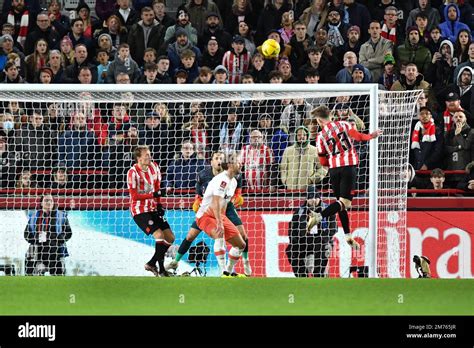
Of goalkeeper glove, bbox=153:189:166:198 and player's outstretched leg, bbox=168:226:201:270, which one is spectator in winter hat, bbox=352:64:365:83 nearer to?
goalkeeper glove, bbox=153:189:166:198

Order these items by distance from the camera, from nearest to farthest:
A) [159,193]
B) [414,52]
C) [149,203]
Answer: [149,203] < [159,193] < [414,52]

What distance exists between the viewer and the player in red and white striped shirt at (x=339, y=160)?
13.0 meters

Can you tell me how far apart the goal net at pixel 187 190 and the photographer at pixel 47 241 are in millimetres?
11

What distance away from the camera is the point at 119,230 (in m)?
14.0

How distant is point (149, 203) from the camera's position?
1319 centimetres

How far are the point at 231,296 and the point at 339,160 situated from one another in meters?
3.10

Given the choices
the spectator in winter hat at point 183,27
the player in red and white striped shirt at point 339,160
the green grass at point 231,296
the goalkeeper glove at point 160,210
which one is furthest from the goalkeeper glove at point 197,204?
the spectator in winter hat at point 183,27

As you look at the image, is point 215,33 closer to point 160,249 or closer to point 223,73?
point 223,73

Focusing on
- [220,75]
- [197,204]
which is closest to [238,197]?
[197,204]

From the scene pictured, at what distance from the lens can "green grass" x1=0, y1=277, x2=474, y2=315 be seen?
984cm

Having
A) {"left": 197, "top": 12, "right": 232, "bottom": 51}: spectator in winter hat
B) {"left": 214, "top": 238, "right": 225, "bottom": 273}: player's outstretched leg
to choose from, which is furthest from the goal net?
{"left": 197, "top": 12, "right": 232, "bottom": 51}: spectator in winter hat

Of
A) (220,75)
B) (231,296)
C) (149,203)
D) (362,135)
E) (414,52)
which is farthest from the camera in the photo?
(414,52)

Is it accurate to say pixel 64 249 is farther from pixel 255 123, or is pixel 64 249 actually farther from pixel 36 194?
pixel 255 123
